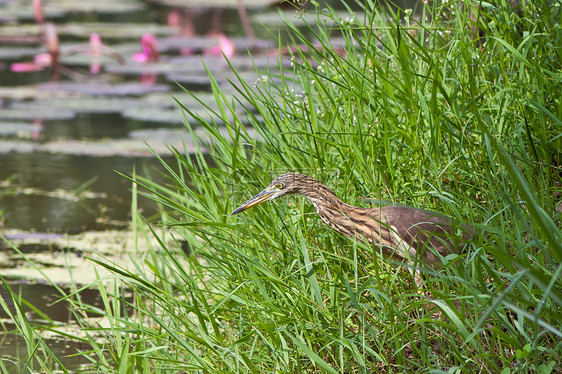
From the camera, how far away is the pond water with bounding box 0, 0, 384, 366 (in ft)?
14.2

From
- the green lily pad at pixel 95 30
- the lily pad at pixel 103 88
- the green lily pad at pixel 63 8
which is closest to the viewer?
the lily pad at pixel 103 88

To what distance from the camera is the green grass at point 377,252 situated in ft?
7.21

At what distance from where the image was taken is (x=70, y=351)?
328 cm

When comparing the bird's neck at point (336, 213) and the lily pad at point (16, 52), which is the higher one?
the bird's neck at point (336, 213)

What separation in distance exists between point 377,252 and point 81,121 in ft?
16.4

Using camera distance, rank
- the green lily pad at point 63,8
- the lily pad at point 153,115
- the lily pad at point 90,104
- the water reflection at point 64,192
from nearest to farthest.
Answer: the water reflection at point 64,192 < the lily pad at point 153,115 < the lily pad at point 90,104 < the green lily pad at point 63,8

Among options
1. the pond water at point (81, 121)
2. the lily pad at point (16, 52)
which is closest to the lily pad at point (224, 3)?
the pond water at point (81, 121)

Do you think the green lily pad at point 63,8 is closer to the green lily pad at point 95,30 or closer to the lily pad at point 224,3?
the green lily pad at point 95,30

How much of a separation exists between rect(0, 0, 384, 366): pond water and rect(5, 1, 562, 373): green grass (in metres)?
0.52

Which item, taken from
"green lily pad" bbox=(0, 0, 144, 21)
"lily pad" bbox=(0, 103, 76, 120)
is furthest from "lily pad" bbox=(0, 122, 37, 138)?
"green lily pad" bbox=(0, 0, 144, 21)

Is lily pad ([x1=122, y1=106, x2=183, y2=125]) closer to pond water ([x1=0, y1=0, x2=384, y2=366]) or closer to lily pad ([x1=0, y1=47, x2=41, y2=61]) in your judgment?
pond water ([x1=0, y1=0, x2=384, y2=366])

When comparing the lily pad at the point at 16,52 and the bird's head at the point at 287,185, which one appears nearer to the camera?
the bird's head at the point at 287,185

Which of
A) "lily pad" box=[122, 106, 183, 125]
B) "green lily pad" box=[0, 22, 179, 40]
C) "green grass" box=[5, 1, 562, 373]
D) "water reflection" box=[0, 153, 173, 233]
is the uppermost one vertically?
"green grass" box=[5, 1, 562, 373]

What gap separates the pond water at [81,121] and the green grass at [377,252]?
1.69 feet
